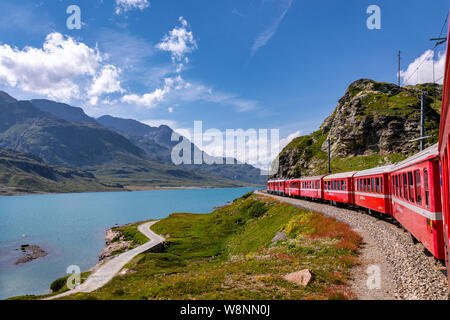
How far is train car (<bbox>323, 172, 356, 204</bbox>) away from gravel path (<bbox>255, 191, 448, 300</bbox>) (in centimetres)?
1307

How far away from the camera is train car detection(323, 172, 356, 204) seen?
34.1 metres

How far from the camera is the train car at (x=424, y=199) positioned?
36.6 ft

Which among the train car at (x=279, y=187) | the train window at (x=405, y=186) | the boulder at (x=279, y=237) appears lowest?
the boulder at (x=279, y=237)

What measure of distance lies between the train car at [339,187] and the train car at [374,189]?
4.16 feet

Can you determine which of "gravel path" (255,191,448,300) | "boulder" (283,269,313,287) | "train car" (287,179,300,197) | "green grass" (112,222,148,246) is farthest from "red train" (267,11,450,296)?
"green grass" (112,222,148,246)

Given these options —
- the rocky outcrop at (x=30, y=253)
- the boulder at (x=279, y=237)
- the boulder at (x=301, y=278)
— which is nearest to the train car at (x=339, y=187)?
the boulder at (x=279, y=237)

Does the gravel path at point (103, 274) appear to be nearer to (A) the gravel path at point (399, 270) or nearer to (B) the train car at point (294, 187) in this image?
(A) the gravel path at point (399, 270)

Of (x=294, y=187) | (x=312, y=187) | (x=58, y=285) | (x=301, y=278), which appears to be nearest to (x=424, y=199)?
(x=301, y=278)

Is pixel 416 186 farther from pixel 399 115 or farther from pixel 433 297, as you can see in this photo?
pixel 399 115

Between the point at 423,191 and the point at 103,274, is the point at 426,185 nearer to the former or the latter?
the point at 423,191

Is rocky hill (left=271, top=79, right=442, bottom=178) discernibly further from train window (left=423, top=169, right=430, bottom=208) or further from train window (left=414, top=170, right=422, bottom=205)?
train window (left=423, top=169, right=430, bottom=208)

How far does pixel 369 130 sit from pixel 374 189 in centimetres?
7293
